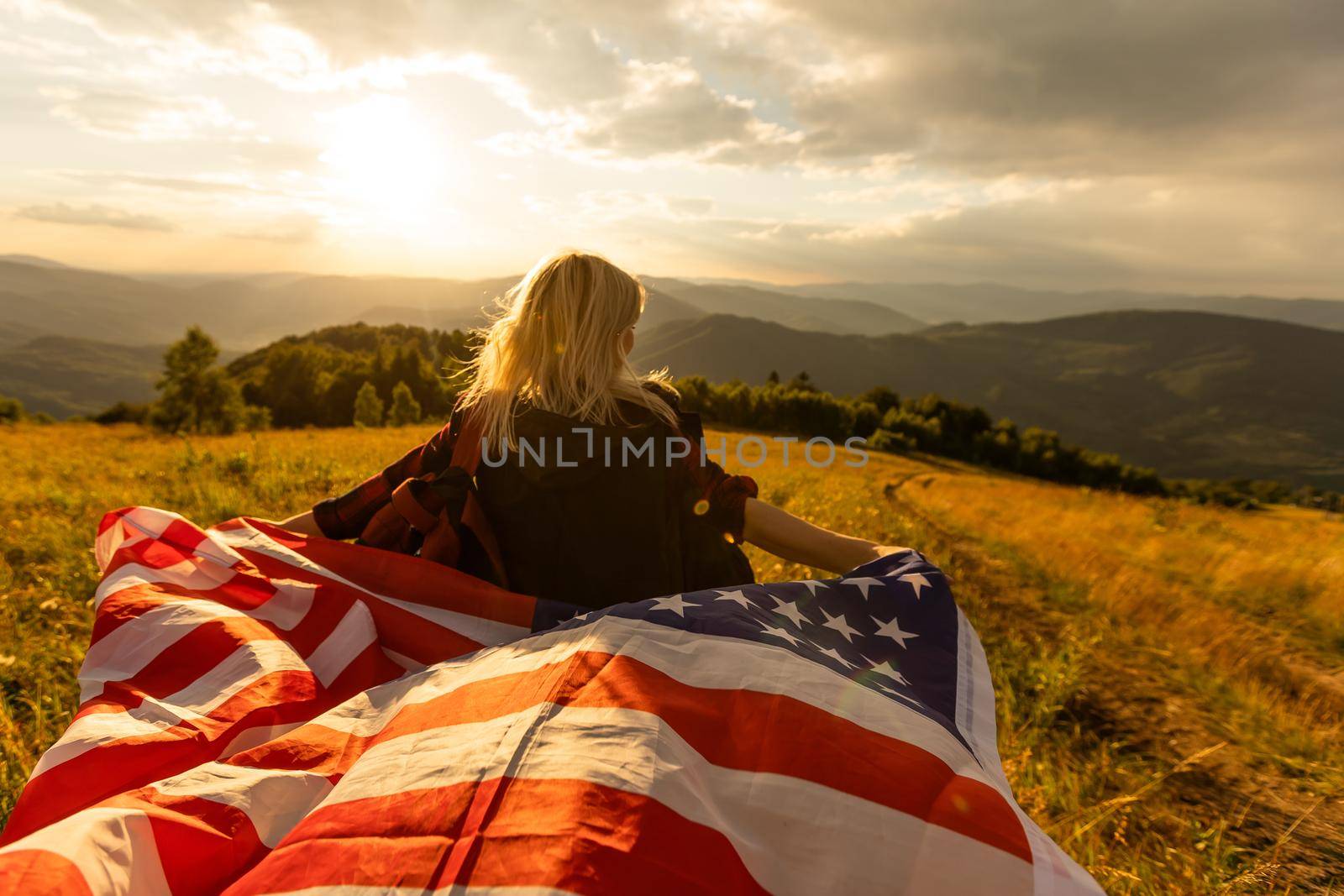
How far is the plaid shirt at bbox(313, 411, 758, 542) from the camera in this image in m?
3.06

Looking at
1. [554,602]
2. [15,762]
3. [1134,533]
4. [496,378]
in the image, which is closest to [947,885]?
[554,602]

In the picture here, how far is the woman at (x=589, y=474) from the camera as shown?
276 centimetres

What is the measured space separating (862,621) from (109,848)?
227cm

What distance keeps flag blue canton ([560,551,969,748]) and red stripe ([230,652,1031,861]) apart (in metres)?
0.31

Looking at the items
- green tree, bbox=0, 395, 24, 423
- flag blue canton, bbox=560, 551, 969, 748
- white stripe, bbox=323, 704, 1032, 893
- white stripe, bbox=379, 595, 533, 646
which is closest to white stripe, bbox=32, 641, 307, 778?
white stripe, bbox=379, 595, 533, 646

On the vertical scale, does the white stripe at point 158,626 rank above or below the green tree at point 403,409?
above

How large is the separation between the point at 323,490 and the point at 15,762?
534 centimetres

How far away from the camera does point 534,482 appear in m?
2.73

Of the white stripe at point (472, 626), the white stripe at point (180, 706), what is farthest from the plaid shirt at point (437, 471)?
the white stripe at point (180, 706)

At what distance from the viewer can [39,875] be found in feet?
3.84

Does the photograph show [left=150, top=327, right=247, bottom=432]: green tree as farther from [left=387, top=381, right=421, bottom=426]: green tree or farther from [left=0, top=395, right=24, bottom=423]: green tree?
[left=0, top=395, right=24, bottom=423]: green tree

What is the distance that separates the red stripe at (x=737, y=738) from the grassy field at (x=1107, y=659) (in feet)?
5.21

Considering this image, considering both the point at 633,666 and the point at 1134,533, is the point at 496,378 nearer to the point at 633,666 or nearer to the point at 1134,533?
the point at 633,666

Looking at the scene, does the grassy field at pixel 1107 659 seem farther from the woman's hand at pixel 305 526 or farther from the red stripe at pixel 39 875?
the red stripe at pixel 39 875
